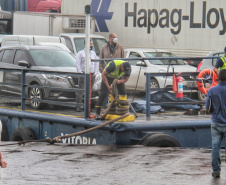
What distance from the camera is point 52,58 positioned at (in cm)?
1542

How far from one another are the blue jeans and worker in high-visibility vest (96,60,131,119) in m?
2.69

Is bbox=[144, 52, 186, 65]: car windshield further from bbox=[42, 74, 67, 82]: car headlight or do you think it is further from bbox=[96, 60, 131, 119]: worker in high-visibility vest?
bbox=[96, 60, 131, 119]: worker in high-visibility vest

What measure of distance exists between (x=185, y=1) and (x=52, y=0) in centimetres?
1580

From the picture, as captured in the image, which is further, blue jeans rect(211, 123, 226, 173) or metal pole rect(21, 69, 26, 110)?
metal pole rect(21, 69, 26, 110)

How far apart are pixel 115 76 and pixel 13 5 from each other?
2288 cm

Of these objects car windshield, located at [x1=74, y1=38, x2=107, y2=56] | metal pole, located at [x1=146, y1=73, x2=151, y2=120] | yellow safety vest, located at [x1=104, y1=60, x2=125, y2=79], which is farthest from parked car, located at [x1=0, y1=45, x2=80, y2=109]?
car windshield, located at [x1=74, y1=38, x2=107, y2=56]

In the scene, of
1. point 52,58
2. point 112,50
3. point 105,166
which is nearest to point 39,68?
point 52,58

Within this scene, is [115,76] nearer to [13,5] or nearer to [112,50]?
[112,50]

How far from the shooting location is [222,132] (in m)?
8.95

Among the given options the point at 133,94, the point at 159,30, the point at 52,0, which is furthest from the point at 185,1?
the point at 52,0

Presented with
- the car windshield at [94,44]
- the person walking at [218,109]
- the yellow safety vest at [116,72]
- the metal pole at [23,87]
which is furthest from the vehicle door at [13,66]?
the car windshield at [94,44]

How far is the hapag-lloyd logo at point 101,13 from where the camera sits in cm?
2423

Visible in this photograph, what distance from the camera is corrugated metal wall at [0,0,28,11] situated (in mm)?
32722

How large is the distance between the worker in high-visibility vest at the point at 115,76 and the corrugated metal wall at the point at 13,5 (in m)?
22.2
